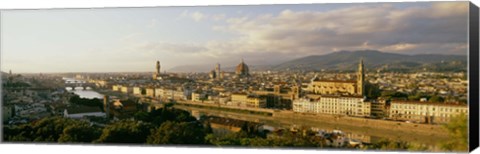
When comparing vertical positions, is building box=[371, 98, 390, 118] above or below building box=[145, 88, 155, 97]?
below

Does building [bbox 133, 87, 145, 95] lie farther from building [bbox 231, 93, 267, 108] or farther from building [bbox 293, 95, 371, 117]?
building [bbox 293, 95, 371, 117]

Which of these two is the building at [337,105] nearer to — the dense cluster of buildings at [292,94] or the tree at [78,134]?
the dense cluster of buildings at [292,94]

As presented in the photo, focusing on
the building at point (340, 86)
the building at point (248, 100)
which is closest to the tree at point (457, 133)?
the building at point (340, 86)

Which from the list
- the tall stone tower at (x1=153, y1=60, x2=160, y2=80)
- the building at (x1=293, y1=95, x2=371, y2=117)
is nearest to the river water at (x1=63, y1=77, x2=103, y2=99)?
the tall stone tower at (x1=153, y1=60, x2=160, y2=80)

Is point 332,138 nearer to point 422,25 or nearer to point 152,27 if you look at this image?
point 422,25

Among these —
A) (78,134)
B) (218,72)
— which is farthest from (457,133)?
(78,134)
